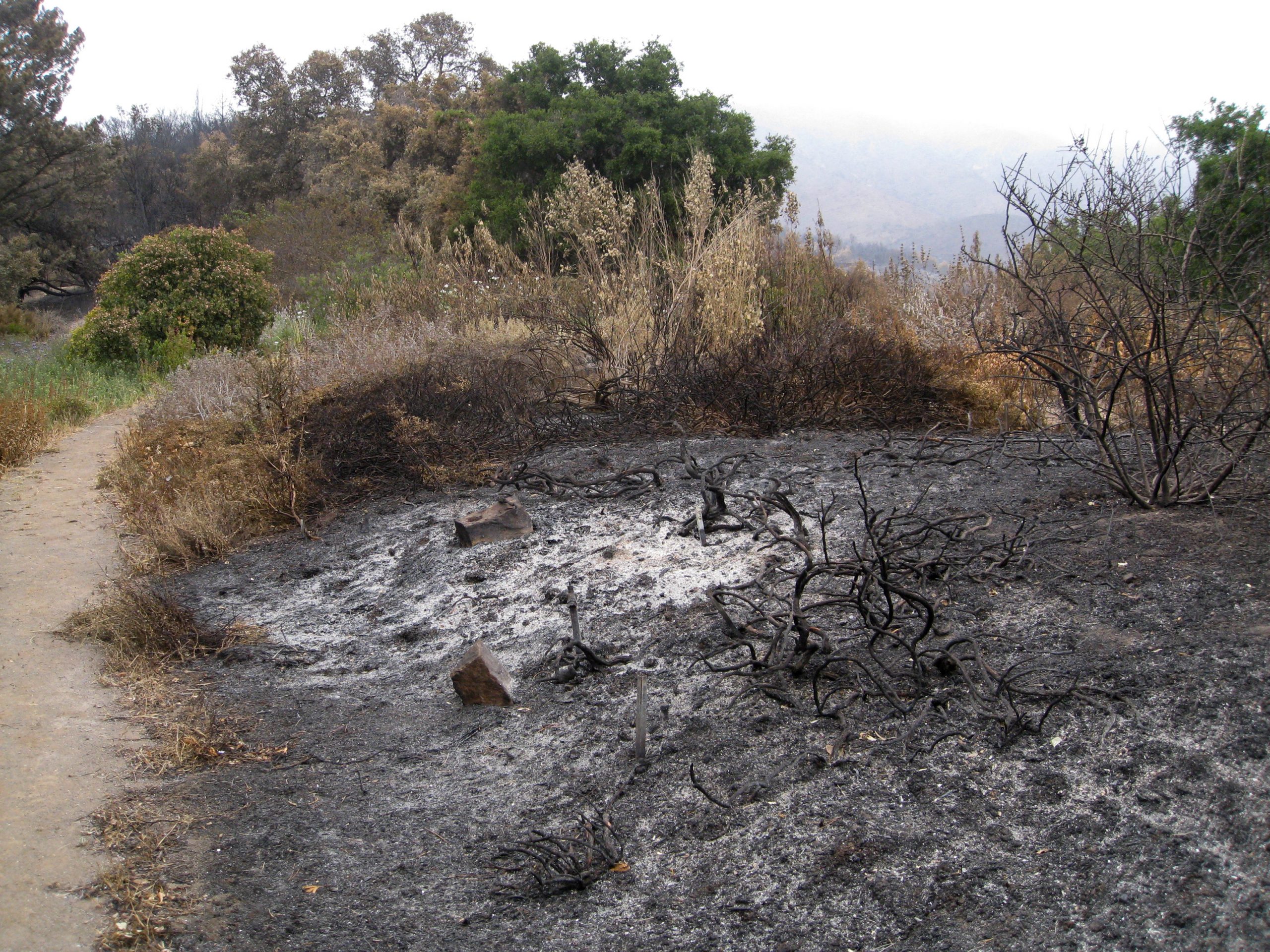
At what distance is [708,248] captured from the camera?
8.09 meters

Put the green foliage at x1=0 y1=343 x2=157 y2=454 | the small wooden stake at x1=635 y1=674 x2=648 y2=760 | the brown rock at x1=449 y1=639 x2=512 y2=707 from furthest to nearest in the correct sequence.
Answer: the green foliage at x1=0 y1=343 x2=157 y2=454 → the brown rock at x1=449 y1=639 x2=512 y2=707 → the small wooden stake at x1=635 y1=674 x2=648 y2=760

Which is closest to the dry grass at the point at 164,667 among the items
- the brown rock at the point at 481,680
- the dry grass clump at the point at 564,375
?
the brown rock at the point at 481,680

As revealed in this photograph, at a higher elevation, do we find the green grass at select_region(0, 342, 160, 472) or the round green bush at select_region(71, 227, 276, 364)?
the round green bush at select_region(71, 227, 276, 364)

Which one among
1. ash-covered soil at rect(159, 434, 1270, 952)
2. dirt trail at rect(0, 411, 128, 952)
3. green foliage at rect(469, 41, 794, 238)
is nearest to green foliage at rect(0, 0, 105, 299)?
green foliage at rect(469, 41, 794, 238)

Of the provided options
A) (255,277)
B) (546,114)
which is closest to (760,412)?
(255,277)

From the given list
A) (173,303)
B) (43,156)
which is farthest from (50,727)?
(43,156)

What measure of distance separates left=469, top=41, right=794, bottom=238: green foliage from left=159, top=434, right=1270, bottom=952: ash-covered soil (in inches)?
405

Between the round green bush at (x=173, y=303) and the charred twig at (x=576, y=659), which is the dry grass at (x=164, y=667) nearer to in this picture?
the charred twig at (x=576, y=659)

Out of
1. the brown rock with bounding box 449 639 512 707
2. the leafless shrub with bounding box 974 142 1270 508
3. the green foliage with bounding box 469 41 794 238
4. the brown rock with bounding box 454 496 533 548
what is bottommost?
the brown rock with bounding box 449 639 512 707

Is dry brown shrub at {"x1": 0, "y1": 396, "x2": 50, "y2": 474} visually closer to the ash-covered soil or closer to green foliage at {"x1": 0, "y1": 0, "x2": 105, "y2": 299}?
the ash-covered soil

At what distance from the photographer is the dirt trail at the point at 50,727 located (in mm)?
2367

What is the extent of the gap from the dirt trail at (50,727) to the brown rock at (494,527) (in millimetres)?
1848

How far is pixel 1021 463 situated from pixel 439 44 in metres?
33.1

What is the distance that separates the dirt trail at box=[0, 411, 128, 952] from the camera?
2367 millimetres
